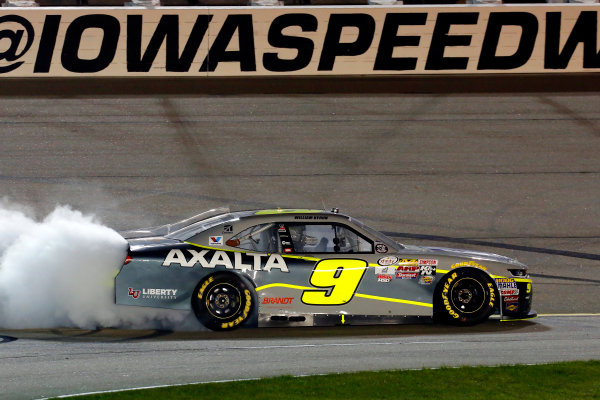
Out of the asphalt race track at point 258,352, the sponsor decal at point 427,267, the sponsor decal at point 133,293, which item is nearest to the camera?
the asphalt race track at point 258,352

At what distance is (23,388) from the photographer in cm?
734

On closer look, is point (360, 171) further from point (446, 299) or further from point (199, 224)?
point (446, 299)

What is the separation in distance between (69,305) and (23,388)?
235 centimetres

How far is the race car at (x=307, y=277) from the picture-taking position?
9555mm

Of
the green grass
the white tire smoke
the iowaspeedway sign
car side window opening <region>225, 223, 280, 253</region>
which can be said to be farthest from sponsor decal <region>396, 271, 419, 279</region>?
the iowaspeedway sign

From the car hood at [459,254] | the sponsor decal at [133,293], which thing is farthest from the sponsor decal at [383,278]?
the sponsor decal at [133,293]

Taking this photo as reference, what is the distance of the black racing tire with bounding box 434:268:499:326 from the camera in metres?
9.83

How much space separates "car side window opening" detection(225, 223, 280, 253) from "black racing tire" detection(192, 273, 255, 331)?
1.21ft

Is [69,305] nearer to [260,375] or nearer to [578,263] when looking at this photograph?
[260,375]

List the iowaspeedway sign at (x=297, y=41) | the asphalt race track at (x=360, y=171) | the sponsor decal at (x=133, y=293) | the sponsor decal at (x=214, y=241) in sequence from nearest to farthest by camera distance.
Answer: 1. the sponsor decal at (x=133, y=293)
2. the sponsor decal at (x=214, y=241)
3. the asphalt race track at (x=360, y=171)
4. the iowaspeedway sign at (x=297, y=41)

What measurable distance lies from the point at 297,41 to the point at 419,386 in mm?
14210

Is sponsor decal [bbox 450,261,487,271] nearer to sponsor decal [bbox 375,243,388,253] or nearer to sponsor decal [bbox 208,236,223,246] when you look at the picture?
sponsor decal [bbox 375,243,388,253]

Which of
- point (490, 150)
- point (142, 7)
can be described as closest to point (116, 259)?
point (490, 150)

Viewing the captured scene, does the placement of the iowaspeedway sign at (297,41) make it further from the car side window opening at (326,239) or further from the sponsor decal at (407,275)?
A: the sponsor decal at (407,275)
